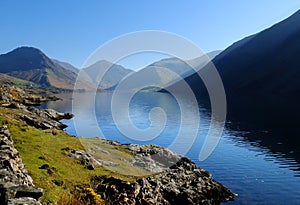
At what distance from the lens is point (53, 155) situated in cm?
4325

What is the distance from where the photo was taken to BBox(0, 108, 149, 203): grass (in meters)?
30.9

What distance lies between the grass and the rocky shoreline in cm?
146

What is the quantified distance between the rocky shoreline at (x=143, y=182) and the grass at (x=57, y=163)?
4.79ft

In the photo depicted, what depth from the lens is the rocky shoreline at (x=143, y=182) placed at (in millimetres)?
20944

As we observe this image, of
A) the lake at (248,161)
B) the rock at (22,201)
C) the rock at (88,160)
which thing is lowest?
the lake at (248,161)

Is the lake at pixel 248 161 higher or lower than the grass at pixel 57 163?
lower

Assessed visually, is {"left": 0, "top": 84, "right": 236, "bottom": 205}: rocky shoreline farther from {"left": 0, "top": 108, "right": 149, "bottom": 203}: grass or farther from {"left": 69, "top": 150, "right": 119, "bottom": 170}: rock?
{"left": 0, "top": 108, "right": 149, "bottom": 203}: grass

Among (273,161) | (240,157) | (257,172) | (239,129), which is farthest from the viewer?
(239,129)

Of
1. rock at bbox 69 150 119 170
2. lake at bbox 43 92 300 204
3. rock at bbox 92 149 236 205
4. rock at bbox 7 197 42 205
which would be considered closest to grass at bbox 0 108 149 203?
rock at bbox 69 150 119 170

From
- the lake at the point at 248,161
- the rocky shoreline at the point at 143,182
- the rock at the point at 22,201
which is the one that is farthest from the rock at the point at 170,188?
the rock at the point at 22,201

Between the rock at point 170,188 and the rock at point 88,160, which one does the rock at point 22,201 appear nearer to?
the rock at point 170,188

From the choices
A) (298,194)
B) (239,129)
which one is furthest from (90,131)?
(298,194)

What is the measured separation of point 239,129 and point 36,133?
82996 mm

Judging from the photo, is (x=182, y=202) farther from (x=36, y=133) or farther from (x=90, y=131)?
(x=90, y=131)
